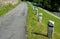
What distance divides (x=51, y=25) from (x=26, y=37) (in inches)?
60.3

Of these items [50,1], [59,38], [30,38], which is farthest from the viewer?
[50,1]

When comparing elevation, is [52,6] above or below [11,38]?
below

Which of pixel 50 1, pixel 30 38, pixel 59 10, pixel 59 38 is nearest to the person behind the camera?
pixel 30 38

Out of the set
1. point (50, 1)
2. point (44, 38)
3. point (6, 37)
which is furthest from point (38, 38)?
point (50, 1)

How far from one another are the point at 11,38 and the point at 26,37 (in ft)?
2.86

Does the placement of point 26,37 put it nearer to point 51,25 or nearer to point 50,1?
point 51,25

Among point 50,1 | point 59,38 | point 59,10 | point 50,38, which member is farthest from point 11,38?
point 50,1

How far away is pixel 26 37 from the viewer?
10.4 meters

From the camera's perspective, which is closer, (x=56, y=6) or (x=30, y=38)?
(x=30, y=38)

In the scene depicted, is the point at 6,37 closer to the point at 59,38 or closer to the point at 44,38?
the point at 44,38

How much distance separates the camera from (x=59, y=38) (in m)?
10.9

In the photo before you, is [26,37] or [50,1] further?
[50,1]

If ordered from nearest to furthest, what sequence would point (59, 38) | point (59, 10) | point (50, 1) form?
point (59, 38)
point (59, 10)
point (50, 1)

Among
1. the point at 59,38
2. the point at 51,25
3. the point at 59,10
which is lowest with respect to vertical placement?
the point at 59,10
